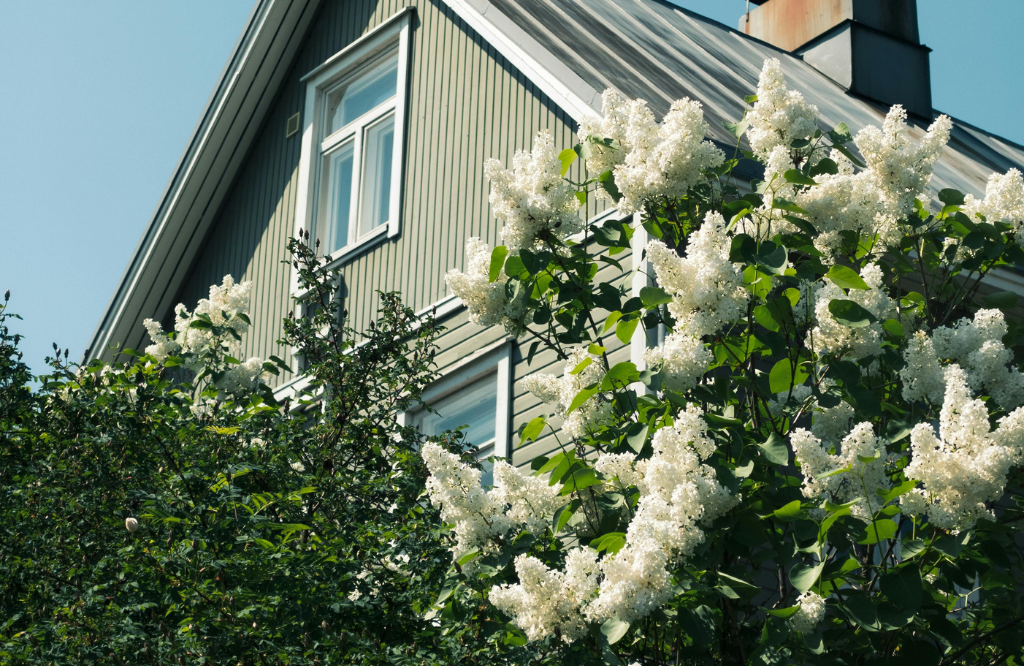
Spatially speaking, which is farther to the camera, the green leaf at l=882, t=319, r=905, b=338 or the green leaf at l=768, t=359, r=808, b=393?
the green leaf at l=882, t=319, r=905, b=338

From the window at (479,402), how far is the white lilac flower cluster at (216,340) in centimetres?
111

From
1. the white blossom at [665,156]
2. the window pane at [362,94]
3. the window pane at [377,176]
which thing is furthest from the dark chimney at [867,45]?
the white blossom at [665,156]

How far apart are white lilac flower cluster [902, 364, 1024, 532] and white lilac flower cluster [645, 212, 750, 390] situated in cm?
69

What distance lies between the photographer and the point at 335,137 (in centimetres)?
1030

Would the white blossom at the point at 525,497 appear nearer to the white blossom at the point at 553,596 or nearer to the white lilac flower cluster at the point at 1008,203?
the white blossom at the point at 553,596

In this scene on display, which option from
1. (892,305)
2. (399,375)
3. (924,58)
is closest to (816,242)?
(892,305)

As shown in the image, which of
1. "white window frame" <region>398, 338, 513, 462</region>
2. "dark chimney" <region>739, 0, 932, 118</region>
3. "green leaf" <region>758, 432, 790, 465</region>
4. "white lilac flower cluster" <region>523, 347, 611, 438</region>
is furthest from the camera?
"dark chimney" <region>739, 0, 932, 118</region>

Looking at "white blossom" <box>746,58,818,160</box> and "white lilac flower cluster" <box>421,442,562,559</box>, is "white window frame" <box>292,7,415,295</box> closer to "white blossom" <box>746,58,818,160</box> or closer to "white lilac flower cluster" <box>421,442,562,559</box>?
"white blossom" <box>746,58,818,160</box>

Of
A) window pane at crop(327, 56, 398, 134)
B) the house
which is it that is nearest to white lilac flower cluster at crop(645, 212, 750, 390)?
the house

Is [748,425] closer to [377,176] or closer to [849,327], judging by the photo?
[849,327]

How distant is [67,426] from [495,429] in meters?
2.73

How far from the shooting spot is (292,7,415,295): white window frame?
922cm

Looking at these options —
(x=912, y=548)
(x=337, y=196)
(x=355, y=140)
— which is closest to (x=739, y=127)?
(x=912, y=548)

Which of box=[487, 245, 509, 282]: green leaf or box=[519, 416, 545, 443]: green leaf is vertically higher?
box=[487, 245, 509, 282]: green leaf
